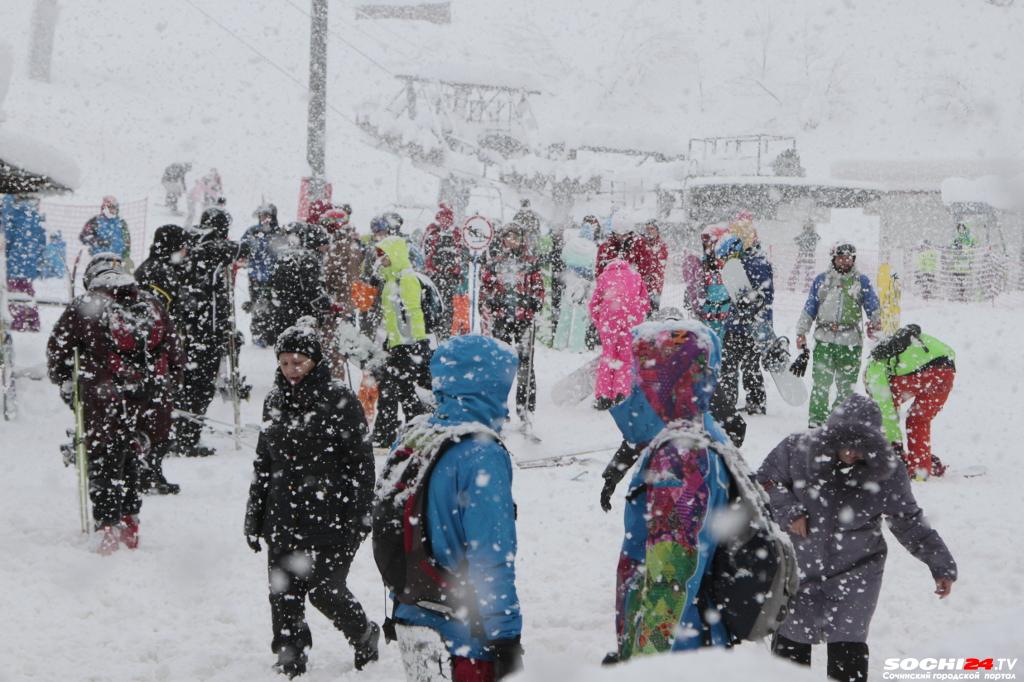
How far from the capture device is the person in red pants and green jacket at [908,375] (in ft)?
24.7

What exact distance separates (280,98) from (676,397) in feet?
162

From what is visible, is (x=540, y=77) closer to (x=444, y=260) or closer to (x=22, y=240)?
(x=444, y=260)

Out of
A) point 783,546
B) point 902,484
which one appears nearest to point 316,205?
point 902,484

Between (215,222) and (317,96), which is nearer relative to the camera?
(215,222)

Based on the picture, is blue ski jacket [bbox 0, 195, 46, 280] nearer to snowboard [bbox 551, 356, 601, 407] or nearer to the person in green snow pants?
snowboard [bbox 551, 356, 601, 407]

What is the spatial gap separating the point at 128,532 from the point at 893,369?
557 centimetres

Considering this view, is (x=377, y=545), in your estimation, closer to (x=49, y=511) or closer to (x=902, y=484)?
(x=902, y=484)

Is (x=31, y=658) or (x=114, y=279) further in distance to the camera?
(x=114, y=279)

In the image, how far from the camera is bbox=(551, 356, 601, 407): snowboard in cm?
1112

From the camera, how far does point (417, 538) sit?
296 cm

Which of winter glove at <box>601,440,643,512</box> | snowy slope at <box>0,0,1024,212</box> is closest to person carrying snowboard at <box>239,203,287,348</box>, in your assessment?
winter glove at <box>601,440,643,512</box>

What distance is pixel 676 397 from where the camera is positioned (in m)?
2.94

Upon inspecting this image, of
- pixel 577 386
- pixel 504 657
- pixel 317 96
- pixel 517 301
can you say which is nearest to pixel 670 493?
pixel 504 657

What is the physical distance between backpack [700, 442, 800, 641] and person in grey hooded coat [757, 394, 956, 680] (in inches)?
44.3
